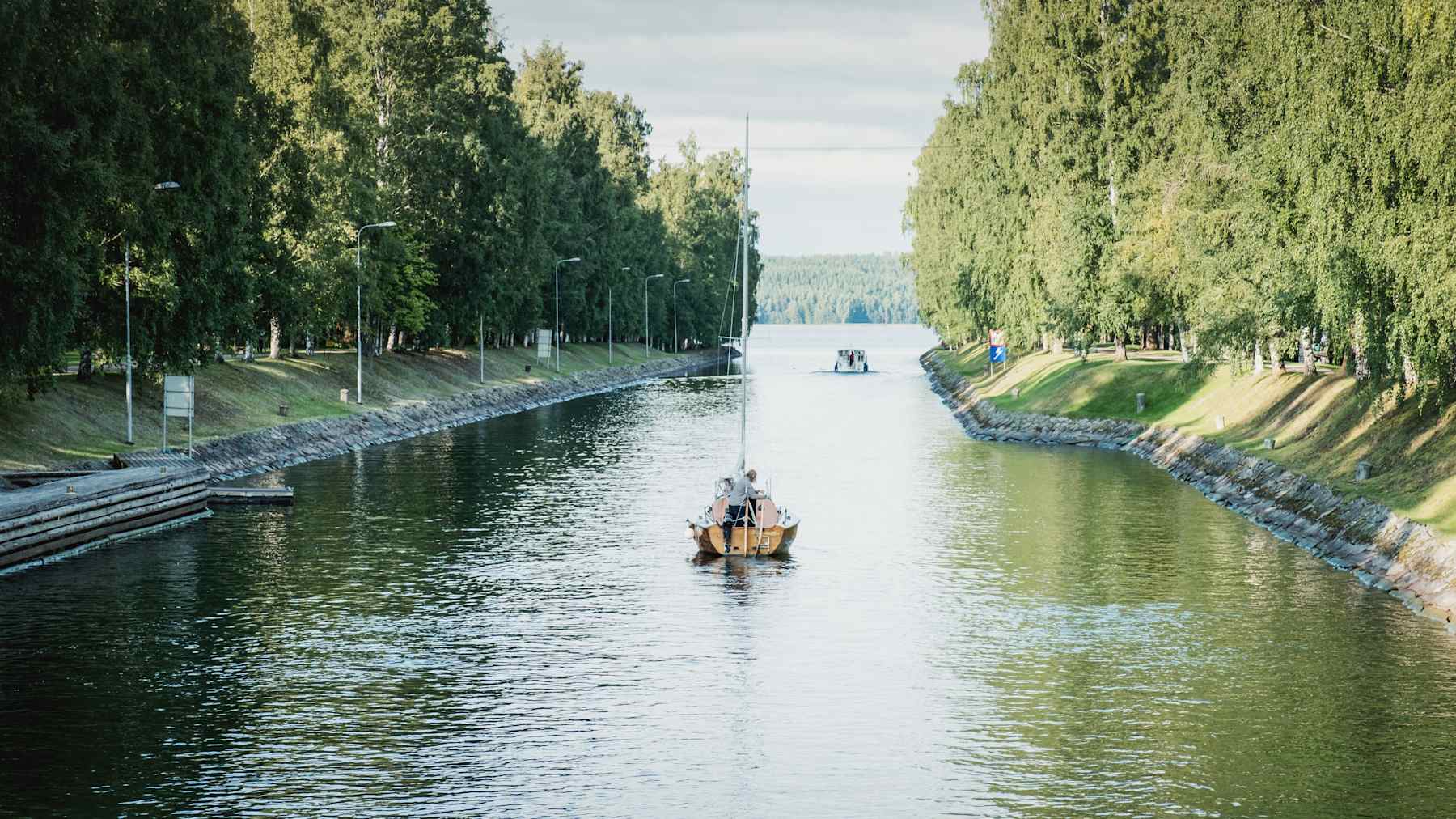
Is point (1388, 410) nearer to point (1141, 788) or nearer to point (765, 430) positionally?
point (1141, 788)

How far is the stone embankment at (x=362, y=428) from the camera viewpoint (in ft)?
199

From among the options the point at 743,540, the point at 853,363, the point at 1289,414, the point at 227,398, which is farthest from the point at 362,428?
the point at 853,363

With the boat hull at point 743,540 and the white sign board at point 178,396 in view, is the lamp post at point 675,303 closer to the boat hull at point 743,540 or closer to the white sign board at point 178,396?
the white sign board at point 178,396

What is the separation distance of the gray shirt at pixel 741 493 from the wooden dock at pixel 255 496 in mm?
18328

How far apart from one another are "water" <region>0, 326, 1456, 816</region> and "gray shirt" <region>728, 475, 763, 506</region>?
5.37 feet

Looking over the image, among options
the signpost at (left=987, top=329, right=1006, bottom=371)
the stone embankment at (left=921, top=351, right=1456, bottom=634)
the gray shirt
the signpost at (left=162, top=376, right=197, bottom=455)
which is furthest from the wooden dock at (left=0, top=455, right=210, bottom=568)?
the signpost at (left=987, top=329, right=1006, bottom=371)

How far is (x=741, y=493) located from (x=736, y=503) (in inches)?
14.2

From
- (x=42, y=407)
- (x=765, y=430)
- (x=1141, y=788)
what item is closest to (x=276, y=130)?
(x=42, y=407)

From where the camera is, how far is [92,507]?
42125mm

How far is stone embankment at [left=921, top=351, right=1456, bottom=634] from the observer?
1319 inches

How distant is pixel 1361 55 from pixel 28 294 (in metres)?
38.8

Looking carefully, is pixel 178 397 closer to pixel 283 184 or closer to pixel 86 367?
pixel 86 367

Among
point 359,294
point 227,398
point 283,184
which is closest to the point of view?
point 227,398

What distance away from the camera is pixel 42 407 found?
54969mm
